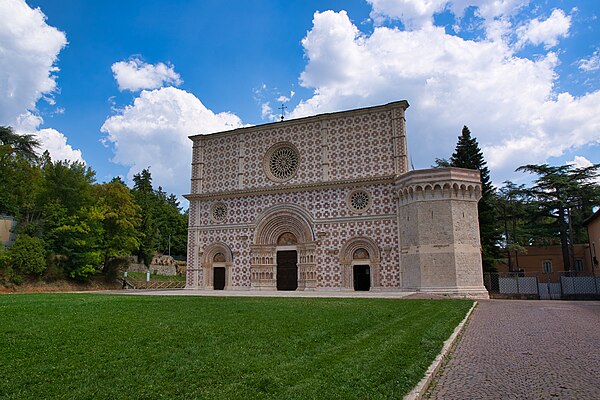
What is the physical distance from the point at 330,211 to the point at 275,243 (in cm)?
475

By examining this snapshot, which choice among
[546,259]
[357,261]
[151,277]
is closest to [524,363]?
[357,261]

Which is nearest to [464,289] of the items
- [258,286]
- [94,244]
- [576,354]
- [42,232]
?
[258,286]

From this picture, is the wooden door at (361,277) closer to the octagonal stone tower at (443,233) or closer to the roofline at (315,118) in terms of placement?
the octagonal stone tower at (443,233)

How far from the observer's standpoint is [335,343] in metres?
8.02

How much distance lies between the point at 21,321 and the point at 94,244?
83.2 ft

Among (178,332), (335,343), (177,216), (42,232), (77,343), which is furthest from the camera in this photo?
(177,216)

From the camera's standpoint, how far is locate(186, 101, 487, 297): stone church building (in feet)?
85.2

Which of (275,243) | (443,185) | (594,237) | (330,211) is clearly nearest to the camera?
(443,185)

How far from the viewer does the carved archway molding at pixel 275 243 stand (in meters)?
29.8

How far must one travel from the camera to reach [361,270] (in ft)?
94.5

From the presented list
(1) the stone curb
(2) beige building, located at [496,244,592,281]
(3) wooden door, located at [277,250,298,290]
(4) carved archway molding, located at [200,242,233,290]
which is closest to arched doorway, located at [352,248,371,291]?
(3) wooden door, located at [277,250,298,290]

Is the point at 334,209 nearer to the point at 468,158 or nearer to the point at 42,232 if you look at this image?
the point at 468,158

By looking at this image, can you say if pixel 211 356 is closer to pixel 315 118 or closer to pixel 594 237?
pixel 315 118

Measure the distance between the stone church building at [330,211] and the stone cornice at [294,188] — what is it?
82mm
